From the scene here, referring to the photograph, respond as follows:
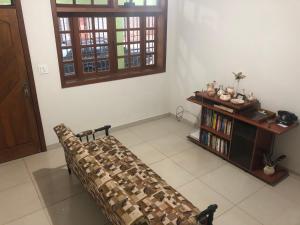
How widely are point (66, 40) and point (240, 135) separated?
2610 millimetres

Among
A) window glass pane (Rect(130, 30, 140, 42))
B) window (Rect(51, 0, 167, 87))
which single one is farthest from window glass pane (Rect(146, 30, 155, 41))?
window glass pane (Rect(130, 30, 140, 42))

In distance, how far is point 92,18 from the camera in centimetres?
342

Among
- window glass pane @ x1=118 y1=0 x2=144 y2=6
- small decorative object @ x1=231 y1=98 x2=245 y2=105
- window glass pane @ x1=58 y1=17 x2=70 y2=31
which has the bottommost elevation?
small decorative object @ x1=231 y1=98 x2=245 y2=105

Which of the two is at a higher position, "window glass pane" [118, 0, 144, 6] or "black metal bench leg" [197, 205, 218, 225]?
"window glass pane" [118, 0, 144, 6]

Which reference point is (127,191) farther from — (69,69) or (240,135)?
(69,69)

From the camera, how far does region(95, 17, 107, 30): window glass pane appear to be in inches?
137

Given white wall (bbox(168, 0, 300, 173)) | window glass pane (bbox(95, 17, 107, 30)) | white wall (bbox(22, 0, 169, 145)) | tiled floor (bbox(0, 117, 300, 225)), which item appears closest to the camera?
tiled floor (bbox(0, 117, 300, 225))

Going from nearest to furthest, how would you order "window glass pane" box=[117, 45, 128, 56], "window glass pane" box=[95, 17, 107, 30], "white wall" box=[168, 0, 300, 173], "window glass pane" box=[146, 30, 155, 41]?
1. "white wall" box=[168, 0, 300, 173]
2. "window glass pane" box=[95, 17, 107, 30]
3. "window glass pane" box=[117, 45, 128, 56]
4. "window glass pane" box=[146, 30, 155, 41]

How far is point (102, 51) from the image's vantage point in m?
3.67

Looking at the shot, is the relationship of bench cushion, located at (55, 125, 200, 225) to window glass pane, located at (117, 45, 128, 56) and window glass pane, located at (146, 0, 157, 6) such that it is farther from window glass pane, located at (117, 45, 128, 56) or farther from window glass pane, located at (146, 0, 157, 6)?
window glass pane, located at (146, 0, 157, 6)

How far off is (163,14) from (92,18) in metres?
1.18

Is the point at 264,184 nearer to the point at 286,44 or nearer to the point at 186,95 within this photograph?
the point at 286,44

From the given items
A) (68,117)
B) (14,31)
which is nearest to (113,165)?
(68,117)

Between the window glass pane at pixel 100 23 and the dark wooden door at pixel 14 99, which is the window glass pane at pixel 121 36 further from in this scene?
the dark wooden door at pixel 14 99
